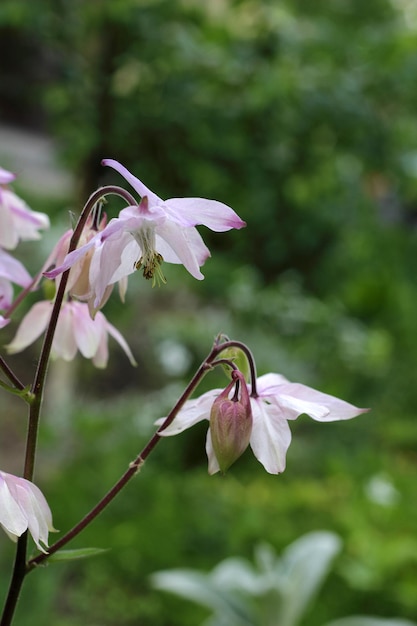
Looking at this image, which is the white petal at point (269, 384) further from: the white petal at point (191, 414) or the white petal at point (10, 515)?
the white petal at point (10, 515)

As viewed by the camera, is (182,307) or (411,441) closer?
(411,441)

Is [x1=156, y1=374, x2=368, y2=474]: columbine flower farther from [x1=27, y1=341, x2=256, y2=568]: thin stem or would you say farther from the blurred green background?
the blurred green background

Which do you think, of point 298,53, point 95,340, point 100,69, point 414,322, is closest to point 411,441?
point 414,322

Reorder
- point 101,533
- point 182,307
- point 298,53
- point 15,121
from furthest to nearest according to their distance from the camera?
1. point 15,121
2. point 182,307
3. point 298,53
4. point 101,533

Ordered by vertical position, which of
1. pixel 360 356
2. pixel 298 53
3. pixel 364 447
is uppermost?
pixel 298 53

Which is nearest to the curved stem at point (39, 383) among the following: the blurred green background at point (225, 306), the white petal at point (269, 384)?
the white petal at point (269, 384)

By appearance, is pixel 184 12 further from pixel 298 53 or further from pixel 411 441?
pixel 411 441
